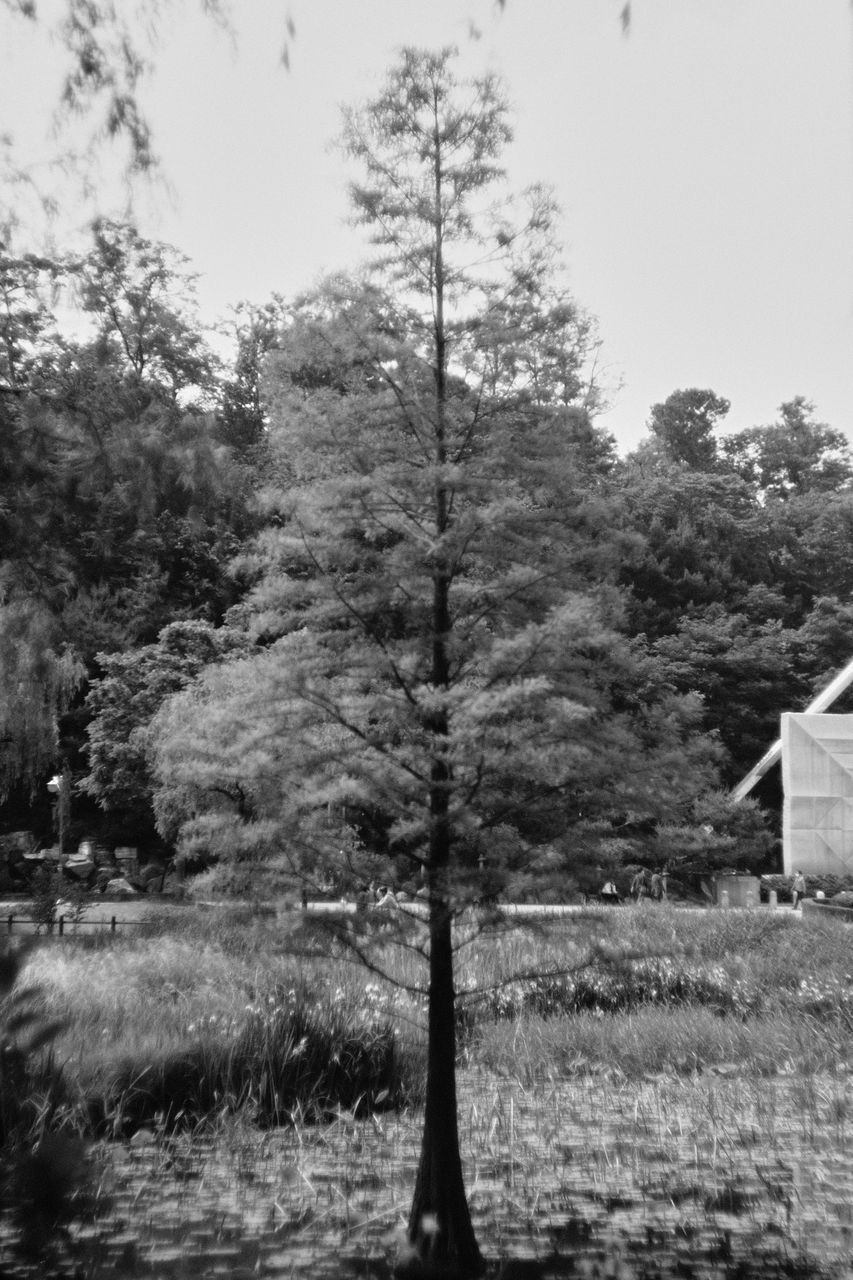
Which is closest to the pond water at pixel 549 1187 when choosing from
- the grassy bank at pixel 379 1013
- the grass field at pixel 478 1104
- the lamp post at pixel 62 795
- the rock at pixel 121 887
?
the grass field at pixel 478 1104

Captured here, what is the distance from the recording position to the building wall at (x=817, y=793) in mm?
31969

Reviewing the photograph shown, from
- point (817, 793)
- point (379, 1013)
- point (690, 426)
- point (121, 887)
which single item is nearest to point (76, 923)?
point (379, 1013)

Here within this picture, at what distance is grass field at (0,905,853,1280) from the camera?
221 inches

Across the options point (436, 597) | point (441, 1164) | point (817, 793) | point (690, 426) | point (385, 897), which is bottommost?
point (441, 1164)

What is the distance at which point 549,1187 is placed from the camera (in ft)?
21.4

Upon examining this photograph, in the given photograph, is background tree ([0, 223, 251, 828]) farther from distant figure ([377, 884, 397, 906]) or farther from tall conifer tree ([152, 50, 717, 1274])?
distant figure ([377, 884, 397, 906])

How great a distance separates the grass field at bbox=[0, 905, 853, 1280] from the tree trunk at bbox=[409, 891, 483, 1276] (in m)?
0.25

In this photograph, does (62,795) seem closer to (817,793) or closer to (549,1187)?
(817,793)

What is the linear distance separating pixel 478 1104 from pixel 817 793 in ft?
86.0

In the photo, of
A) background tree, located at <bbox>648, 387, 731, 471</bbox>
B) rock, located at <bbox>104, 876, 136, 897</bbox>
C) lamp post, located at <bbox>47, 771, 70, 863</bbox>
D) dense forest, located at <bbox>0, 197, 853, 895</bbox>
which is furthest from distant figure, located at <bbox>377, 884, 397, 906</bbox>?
background tree, located at <bbox>648, 387, 731, 471</bbox>

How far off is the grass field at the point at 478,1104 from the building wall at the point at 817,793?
Result: 20.4 metres

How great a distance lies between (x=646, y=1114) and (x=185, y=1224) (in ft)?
11.2

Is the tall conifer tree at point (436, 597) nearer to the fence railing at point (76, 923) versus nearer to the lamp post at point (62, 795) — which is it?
the fence railing at point (76, 923)

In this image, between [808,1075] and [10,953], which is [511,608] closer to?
[10,953]
